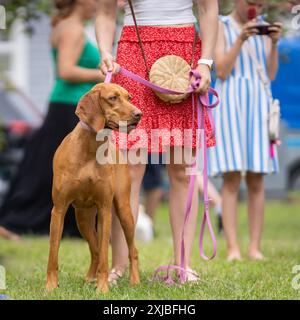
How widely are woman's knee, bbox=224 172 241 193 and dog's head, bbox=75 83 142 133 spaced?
2.62 m

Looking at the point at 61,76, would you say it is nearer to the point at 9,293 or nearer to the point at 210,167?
the point at 210,167

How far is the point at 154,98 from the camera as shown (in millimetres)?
5254

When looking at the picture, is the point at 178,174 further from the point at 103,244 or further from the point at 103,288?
the point at 103,288

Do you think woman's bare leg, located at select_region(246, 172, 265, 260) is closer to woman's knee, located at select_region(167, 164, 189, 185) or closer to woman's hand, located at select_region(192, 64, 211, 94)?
woman's knee, located at select_region(167, 164, 189, 185)

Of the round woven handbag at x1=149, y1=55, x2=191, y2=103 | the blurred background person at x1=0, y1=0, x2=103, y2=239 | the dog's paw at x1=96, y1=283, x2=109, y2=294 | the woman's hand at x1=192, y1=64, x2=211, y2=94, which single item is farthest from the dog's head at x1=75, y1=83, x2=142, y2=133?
the blurred background person at x1=0, y1=0, x2=103, y2=239

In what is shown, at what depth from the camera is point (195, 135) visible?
5293 millimetres

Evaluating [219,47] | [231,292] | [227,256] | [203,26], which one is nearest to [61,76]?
[219,47]

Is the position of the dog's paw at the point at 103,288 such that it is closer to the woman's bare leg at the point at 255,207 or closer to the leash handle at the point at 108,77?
the leash handle at the point at 108,77

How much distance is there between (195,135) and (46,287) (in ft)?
3.86

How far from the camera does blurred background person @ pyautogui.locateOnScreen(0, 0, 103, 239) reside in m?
8.02

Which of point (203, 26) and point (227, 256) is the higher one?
point (203, 26)

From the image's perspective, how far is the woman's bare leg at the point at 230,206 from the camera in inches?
287
